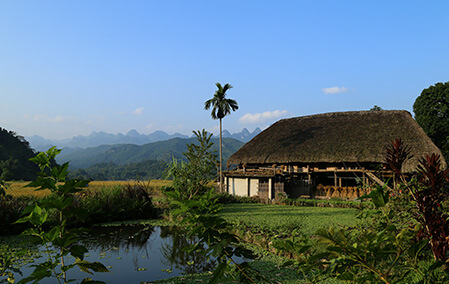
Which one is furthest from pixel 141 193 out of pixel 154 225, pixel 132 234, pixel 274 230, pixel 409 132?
pixel 409 132

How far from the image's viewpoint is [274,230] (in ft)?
25.2

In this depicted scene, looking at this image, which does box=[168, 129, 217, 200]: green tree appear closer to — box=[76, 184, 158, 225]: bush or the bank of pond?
the bank of pond

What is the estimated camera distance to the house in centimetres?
1778

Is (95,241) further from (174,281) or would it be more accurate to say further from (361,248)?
(361,248)

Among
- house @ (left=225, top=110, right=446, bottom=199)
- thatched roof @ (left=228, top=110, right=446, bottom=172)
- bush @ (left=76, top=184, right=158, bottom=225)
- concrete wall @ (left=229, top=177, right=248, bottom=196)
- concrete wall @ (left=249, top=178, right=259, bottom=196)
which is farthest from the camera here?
concrete wall @ (left=229, top=177, right=248, bottom=196)

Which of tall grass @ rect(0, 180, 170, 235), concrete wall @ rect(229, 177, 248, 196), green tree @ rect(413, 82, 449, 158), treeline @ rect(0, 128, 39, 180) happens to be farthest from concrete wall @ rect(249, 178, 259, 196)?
treeline @ rect(0, 128, 39, 180)

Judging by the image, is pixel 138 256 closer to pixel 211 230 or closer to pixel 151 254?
pixel 151 254

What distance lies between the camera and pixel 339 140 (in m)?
19.2

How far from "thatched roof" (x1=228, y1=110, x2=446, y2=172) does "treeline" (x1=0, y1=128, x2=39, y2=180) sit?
27813 mm

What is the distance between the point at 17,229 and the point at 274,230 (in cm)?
652

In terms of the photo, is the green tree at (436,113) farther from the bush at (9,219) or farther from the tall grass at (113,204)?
the bush at (9,219)

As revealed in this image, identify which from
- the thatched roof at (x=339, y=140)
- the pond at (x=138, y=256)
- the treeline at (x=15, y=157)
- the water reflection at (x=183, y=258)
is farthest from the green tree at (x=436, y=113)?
the treeline at (x=15, y=157)

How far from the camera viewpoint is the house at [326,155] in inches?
700

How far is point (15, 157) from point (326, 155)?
38554mm
